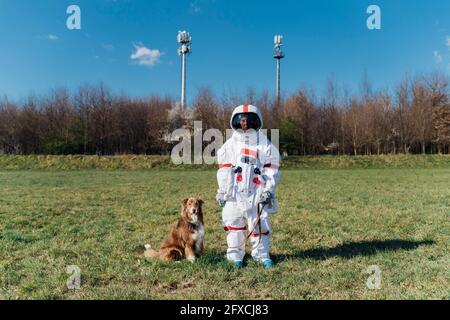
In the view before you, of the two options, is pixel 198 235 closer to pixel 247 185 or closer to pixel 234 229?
pixel 234 229

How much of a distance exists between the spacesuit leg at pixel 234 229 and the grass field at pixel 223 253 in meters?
0.25

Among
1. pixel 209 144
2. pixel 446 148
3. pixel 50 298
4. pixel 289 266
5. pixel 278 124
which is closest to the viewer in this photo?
pixel 50 298

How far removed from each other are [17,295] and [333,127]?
49.8m

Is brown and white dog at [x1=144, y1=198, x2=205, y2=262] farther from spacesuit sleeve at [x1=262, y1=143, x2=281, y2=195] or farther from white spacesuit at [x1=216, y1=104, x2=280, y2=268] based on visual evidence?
spacesuit sleeve at [x1=262, y1=143, x2=281, y2=195]

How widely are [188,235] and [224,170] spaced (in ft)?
4.18

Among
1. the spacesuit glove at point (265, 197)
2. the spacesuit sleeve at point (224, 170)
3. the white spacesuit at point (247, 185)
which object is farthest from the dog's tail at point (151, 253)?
the spacesuit glove at point (265, 197)

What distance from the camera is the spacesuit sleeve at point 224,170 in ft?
19.6

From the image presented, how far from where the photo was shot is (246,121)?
20.2 feet

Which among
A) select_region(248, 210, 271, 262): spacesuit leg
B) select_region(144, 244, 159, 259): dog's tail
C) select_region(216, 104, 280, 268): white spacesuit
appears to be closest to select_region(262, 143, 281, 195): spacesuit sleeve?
select_region(216, 104, 280, 268): white spacesuit

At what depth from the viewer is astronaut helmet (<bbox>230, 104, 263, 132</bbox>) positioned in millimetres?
6164

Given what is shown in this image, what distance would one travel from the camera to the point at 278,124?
157 ft
